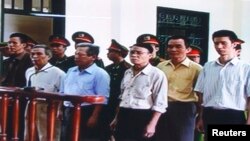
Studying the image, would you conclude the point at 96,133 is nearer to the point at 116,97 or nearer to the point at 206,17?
the point at 116,97

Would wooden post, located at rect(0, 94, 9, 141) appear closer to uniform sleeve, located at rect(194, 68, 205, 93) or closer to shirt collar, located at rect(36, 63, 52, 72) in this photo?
shirt collar, located at rect(36, 63, 52, 72)

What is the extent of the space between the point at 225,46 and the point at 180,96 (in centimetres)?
38

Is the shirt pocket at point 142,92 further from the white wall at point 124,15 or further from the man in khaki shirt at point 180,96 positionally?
the white wall at point 124,15

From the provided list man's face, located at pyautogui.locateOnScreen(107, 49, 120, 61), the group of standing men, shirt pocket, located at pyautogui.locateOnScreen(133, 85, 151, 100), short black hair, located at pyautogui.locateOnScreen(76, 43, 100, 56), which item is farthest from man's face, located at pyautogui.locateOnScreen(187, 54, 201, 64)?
short black hair, located at pyautogui.locateOnScreen(76, 43, 100, 56)

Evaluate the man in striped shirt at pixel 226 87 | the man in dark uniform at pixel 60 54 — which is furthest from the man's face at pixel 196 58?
the man in dark uniform at pixel 60 54

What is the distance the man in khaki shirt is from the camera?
2.11m

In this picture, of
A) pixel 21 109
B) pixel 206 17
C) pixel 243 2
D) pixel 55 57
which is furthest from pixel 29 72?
pixel 243 2

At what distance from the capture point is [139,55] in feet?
6.88

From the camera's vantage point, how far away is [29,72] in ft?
6.81

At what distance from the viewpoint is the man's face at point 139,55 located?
209 cm

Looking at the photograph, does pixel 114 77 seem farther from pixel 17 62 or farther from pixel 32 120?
pixel 32 120

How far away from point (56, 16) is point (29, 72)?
315mm

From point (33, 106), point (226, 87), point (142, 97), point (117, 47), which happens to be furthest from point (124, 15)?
point (33, 106)

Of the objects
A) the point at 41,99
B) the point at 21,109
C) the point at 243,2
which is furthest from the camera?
the point at 243,2
